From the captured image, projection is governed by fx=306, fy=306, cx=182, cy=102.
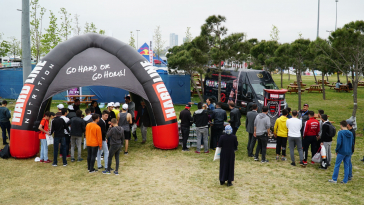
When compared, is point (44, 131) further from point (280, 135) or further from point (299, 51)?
point (299, 51)

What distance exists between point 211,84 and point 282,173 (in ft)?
38.7

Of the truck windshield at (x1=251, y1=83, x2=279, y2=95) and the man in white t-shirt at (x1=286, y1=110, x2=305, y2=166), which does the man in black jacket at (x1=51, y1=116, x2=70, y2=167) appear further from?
the truck windshield at (x1=251, y1=83, x2=279, y2=95)

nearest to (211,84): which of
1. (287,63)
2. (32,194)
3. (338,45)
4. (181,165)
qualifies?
(287,63)

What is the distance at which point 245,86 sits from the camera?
16.9 metres

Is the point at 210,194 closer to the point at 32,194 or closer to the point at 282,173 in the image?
the point at 282,173

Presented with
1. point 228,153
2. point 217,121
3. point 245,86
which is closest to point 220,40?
point 245,86

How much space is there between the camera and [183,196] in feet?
22.6

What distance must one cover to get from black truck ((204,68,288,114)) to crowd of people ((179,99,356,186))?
5.78 m

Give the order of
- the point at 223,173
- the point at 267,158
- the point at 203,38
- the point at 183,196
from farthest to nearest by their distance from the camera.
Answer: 1. the point at 203,38
2. the point at 267,158
3. the point at 223,173
4. the point at 183,196

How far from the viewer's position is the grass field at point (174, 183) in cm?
674

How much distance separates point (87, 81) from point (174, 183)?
452 centimetres

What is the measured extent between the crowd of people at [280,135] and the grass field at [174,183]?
0.37 m

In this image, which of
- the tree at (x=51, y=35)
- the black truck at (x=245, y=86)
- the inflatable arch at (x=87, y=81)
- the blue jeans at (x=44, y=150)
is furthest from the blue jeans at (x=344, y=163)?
the tree at (x=51, y=35)

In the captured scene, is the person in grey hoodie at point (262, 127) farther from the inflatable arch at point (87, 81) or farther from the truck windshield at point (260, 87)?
the truck windshield at point (260, 87)
